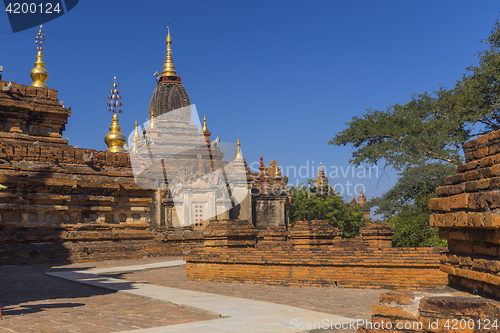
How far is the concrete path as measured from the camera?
6.70 metres

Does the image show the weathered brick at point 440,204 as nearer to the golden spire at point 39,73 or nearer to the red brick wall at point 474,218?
the red brick wall at point 474,218

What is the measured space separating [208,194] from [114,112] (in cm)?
1304

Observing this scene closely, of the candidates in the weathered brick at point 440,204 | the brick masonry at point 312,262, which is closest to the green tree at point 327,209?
the brick masonry at point 312,262

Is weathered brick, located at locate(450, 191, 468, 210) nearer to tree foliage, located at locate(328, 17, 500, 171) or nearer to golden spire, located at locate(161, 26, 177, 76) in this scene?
Result: tree foliage, located at locate(328, 17, 500, 171)

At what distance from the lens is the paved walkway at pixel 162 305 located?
687 cm

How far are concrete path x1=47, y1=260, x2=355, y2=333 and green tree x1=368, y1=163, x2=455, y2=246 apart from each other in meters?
8.64

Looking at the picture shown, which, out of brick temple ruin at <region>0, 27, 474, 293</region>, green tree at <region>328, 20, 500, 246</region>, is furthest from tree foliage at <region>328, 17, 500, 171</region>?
brick temple ruin at <region>0, 27, 474, 293</region>

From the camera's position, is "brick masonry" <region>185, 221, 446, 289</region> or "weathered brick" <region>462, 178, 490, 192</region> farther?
"brick masonry" <region>185, 221, 446, 289</region>

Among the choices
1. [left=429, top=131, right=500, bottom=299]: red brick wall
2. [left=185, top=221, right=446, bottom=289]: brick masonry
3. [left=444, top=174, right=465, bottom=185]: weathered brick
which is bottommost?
[left=185, top=221, right=446, bottom=289]: brick masonry

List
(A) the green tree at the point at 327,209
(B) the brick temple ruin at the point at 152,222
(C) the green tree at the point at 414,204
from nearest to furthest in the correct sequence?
(B) the brick temple ruin at the point at 152,222
(C) the green tree at the point at 414,204
(A) the green tree at the point at 327,209

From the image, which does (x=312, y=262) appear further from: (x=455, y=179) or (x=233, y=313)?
(x=455, y=179)

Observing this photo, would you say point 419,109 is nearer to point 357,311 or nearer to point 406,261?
point 406,261

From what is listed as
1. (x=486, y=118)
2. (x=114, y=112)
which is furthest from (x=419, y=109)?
(x=114, y=112)

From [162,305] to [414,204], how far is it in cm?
1855
